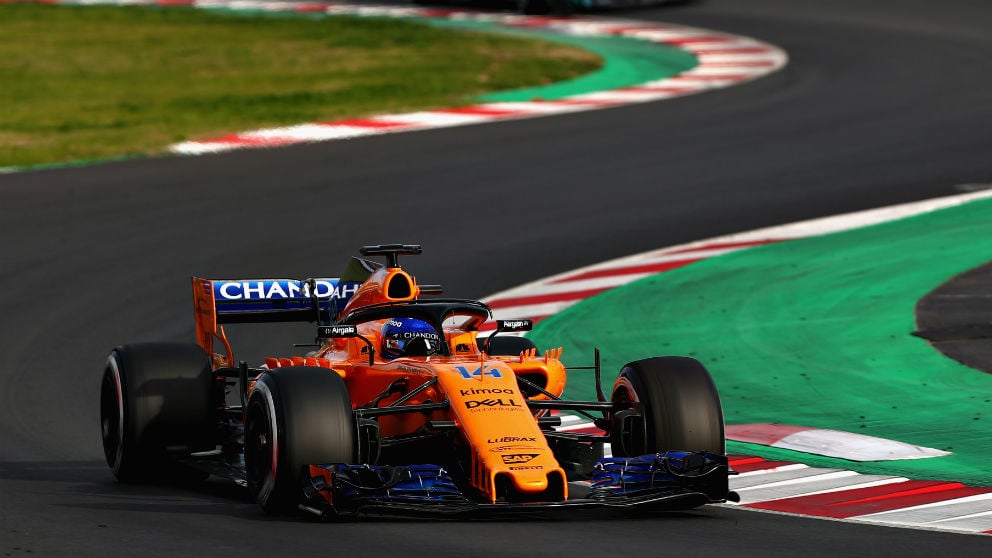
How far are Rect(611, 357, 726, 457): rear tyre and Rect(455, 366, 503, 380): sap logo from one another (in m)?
0.72

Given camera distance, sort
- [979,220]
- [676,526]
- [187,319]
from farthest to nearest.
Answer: [979,220] < [187,319] < [676,526]

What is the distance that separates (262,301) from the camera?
37.3 ft

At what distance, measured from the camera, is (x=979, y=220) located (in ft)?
56.9

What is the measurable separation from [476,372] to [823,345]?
15.5 ft

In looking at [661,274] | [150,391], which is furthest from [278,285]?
[661,274]

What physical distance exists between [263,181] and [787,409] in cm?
945

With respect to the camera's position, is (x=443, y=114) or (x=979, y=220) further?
(x=443, y=114)

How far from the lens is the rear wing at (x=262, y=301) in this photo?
11180 mm

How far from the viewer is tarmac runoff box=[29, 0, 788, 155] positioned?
22422 mm

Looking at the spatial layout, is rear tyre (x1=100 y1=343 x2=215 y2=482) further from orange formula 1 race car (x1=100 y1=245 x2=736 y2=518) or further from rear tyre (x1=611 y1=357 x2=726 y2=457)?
rear tyre (x1=611 y1=357 x2=726 y2=457)

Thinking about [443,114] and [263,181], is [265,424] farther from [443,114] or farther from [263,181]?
[443,114]

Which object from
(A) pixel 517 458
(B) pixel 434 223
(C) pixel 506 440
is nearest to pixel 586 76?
(B) pixel 434 223

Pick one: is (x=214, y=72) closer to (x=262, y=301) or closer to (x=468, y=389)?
(x=262, y=301)

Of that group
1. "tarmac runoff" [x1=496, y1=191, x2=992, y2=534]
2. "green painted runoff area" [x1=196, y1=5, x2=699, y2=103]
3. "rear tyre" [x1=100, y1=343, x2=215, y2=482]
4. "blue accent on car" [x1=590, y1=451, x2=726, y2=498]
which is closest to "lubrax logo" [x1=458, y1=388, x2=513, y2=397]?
"blue accent on car" [x1=590, y1=451, x2=726, y2=498]
